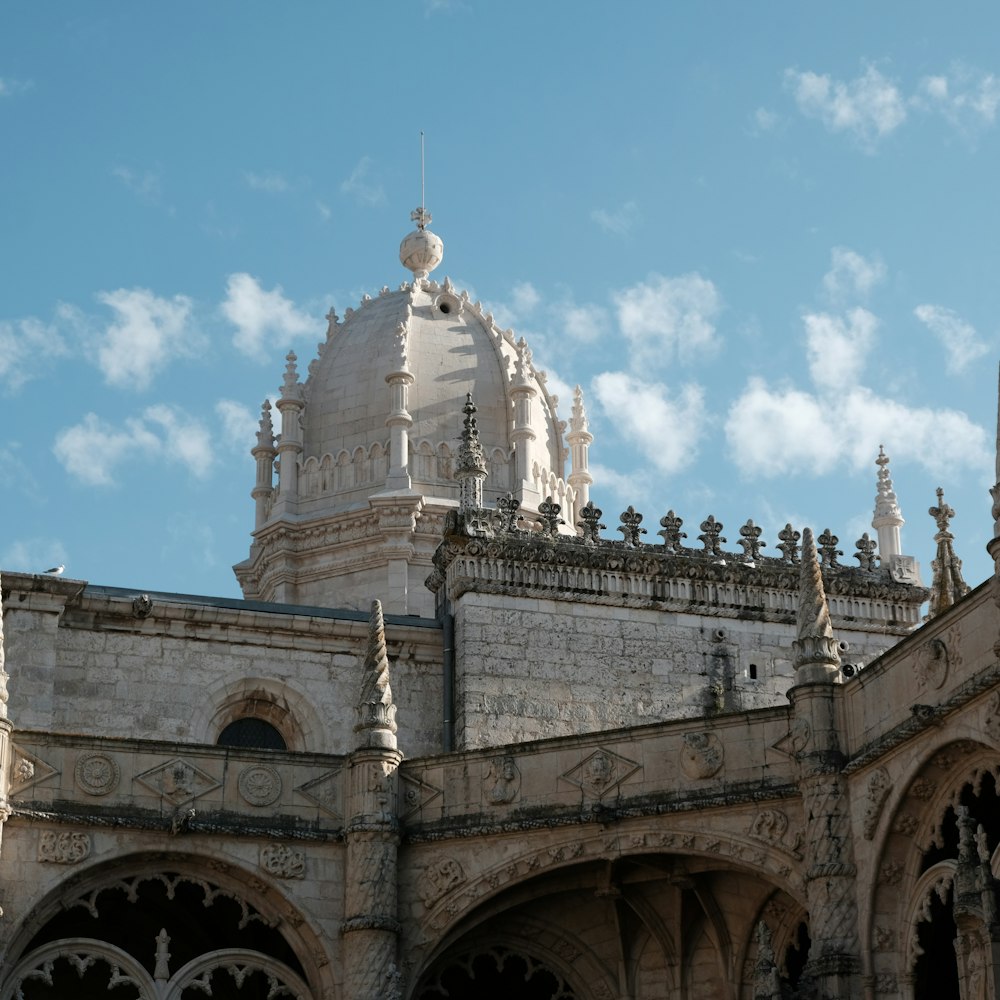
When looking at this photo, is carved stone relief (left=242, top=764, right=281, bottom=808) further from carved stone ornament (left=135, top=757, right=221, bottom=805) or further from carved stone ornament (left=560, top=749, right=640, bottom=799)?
carved stone ornament (left=560, top=749, right=640, bottom=799)

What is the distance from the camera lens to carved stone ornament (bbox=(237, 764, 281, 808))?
28750 millimetres

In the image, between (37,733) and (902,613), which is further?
(902,613)

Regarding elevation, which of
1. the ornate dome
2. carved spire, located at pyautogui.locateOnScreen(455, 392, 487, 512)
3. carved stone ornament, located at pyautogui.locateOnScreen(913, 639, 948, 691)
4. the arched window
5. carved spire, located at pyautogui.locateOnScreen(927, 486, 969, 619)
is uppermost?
the ornate dome

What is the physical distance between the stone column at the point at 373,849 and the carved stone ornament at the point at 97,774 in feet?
10.0

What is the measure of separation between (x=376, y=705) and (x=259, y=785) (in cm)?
184

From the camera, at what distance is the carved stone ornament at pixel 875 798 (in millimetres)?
26031

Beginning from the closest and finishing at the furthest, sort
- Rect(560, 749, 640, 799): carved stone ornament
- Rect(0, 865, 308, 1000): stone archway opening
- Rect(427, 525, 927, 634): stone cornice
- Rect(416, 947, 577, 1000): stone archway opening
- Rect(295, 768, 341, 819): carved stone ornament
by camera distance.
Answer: Rect(0, 865, 308, 1000): stone archway opening, Rect(560, 749, 640, 799): carved stone ornament, Rect(295, 768, 341, 819): carved stone ornament, Rect(416, 947, 577, 1000): stone archway opening, Rect(427, 525, 927, 634): stone cornice

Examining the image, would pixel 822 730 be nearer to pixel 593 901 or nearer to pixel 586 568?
pixel 593 901

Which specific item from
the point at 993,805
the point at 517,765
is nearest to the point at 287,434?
the point at 517,765

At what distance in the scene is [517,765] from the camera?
28.9 metres

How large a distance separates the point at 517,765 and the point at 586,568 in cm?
694

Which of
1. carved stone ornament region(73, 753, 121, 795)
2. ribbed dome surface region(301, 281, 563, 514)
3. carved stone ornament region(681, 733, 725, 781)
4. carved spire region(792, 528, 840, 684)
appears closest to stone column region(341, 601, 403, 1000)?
carved stone ornament region(73, 753, 121, 795)

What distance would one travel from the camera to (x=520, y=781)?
94.4 ft

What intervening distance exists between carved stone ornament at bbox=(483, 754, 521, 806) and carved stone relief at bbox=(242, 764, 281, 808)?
2742 mm
